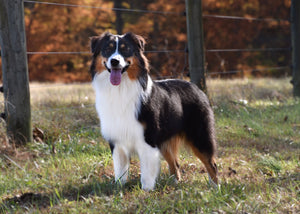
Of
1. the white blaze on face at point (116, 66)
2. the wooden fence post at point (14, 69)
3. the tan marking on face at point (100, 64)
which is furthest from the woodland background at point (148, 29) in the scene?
the white blaze on face at point (116, 66)

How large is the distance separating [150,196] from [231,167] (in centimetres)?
141

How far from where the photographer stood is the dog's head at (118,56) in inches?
123

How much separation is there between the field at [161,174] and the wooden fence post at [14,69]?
24 centimetres

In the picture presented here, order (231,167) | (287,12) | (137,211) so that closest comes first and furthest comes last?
(137,211) → (231,167) → (287,12)

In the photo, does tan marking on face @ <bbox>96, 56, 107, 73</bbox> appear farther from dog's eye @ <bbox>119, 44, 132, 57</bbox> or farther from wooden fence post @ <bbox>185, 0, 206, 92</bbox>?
wooden fence post @ <bbox>185, 0, 206, 92</bbox>

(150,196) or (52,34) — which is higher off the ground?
(52,34)

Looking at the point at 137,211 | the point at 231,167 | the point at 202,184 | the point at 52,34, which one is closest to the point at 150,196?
the point at 137,211

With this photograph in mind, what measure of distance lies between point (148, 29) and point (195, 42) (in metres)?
8.62

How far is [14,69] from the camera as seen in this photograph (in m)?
4.21

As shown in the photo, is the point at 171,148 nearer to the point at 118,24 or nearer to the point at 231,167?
the point at 231,167

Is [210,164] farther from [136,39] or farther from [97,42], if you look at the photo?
[97,42]

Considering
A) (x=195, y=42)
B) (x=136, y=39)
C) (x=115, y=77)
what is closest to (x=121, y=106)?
(x=115, y=77)

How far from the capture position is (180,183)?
132 inches

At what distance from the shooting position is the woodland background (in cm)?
1407
